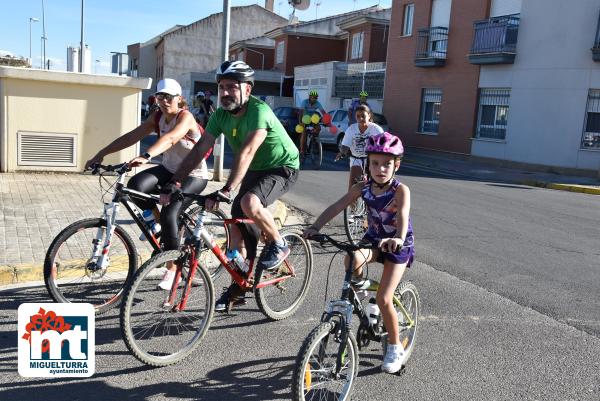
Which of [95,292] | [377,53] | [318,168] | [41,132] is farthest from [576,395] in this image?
[377,53]

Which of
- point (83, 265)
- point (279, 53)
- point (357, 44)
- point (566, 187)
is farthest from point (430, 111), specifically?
point (83, 265)

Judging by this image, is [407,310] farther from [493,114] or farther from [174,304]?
[493,114]

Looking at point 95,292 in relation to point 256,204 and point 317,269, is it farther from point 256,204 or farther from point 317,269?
point 317,269

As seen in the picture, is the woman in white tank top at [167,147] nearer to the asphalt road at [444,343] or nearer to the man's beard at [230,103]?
the man's beard at [230,103]

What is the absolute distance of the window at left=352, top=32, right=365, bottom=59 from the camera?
122ft

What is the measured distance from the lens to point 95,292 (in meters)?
5.04

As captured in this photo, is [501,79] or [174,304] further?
[501,79]

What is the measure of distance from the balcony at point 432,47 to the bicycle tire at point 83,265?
22968 mm

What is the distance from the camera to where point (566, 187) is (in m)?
16.4

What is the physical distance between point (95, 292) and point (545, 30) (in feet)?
66.4

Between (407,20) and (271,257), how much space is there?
26.7 meters

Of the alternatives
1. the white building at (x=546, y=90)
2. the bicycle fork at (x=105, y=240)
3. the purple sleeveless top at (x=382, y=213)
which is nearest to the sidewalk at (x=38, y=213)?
the bicycle fork at (x=105, y=240)

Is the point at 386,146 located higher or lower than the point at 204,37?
lower

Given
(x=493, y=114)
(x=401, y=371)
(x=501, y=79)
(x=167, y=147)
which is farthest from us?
(x=493, y=114)
